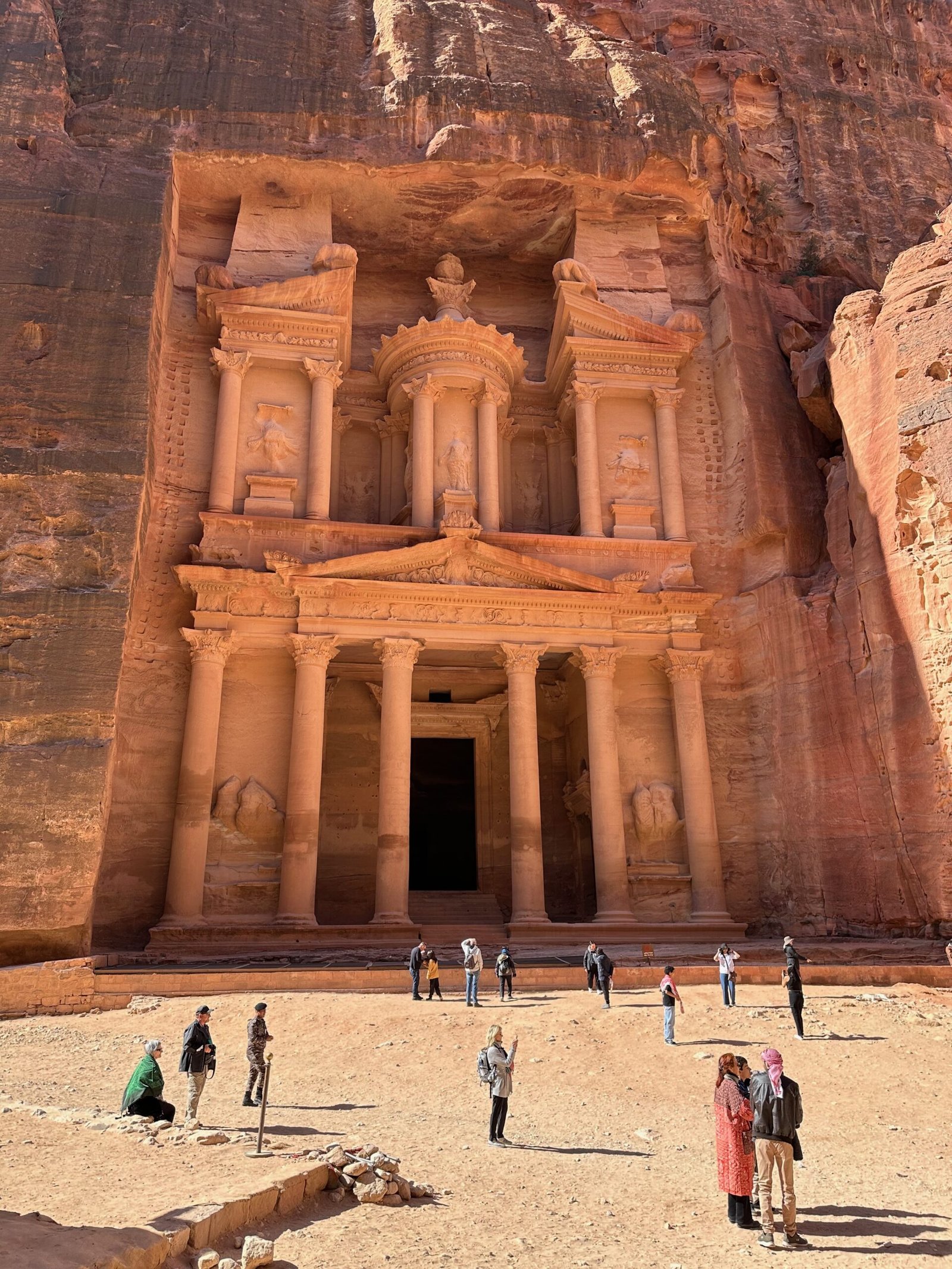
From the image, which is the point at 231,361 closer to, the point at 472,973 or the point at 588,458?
the point at 588,458

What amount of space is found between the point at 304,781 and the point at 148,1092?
12304mm

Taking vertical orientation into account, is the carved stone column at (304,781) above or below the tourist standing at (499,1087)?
above

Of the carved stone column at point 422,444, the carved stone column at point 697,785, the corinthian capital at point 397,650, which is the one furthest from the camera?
the carved stone column at point 422,444

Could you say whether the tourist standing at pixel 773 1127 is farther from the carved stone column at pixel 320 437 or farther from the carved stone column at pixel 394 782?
the carved stone column at pixel 320 437

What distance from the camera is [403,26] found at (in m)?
27.0

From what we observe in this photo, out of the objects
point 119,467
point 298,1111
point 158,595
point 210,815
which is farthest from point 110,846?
point 298,1111

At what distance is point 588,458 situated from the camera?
2466 centimetres

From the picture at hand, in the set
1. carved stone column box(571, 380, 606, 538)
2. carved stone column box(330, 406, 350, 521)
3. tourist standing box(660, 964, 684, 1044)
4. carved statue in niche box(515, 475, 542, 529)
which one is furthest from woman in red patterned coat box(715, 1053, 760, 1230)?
carved statue in niche box(515, 475, 542, 529)

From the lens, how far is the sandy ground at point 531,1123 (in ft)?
20.2

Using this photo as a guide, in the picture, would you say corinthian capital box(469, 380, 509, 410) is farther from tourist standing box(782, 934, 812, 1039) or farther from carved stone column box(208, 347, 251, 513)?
tourist standing box(782, 934, 812, 1039)

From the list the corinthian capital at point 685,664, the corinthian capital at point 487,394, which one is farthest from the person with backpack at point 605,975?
the corinthian capital at point 487,394

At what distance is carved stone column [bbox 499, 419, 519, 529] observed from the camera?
2597 centimetres

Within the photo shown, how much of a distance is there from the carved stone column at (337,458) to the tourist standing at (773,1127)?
20.2m

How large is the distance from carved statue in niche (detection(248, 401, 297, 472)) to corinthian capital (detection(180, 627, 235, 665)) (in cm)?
474
